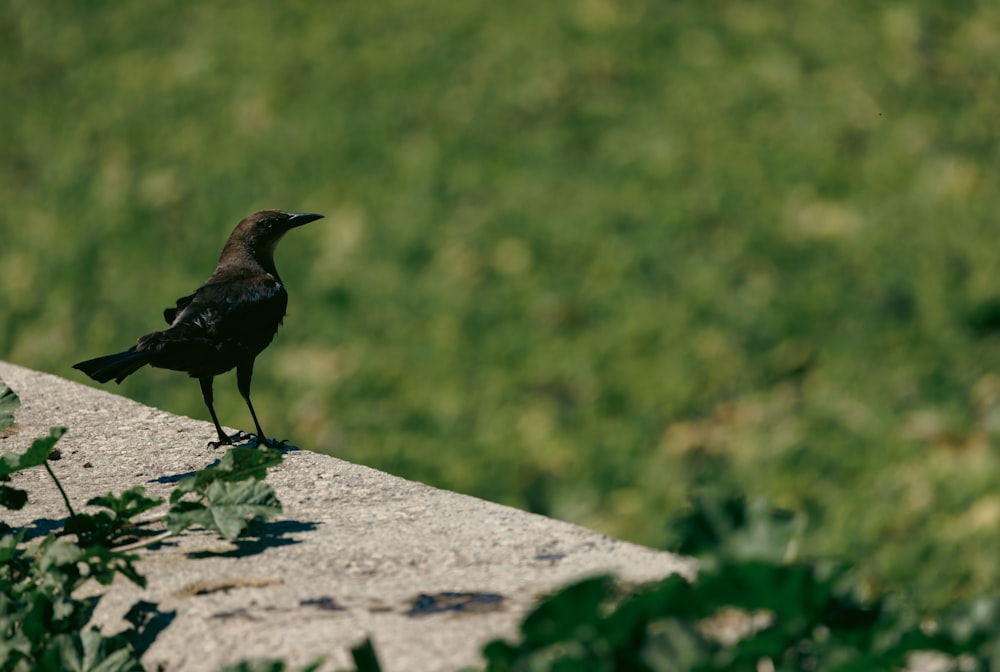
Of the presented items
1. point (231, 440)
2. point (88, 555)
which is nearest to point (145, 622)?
point (88, 555)

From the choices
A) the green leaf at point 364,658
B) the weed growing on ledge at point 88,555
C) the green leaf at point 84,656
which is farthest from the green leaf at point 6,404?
the green leaf at point 364,658

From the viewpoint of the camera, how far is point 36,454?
2.02 m

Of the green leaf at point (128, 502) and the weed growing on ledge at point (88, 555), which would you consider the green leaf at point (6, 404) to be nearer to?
the weed growing on ledge at point (88, 555)

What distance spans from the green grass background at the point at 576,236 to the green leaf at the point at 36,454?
869mm

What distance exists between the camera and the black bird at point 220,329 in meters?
2.79

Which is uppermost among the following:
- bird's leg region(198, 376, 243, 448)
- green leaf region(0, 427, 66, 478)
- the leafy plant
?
bird's leg region(198, 376, 243, 448)

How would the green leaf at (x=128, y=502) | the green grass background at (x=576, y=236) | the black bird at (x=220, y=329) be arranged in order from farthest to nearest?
1. the green grass background at (x=576, y=236)
2. the black bird at (x=220, y=329)
3. the green leaf at (x=128, y=502)

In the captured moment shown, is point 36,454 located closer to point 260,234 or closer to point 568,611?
point 568,611

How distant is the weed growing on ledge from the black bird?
20.3 inches

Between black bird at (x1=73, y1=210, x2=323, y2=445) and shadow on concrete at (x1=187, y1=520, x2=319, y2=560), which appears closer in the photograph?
shadow on concrete at (x1=187, y1=520, x2=319, y2=560)

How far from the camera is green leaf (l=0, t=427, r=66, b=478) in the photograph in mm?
1990

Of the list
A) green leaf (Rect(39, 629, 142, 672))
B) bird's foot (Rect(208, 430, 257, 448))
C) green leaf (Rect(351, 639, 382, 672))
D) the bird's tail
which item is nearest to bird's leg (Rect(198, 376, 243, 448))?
bird's foot (Rect(208, 430, 257, 448))

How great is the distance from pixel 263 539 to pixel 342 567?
0.68 feet

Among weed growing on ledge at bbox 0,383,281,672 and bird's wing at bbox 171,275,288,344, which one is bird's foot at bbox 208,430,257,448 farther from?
weed growing on ledge at bbox 0,383,281,672
